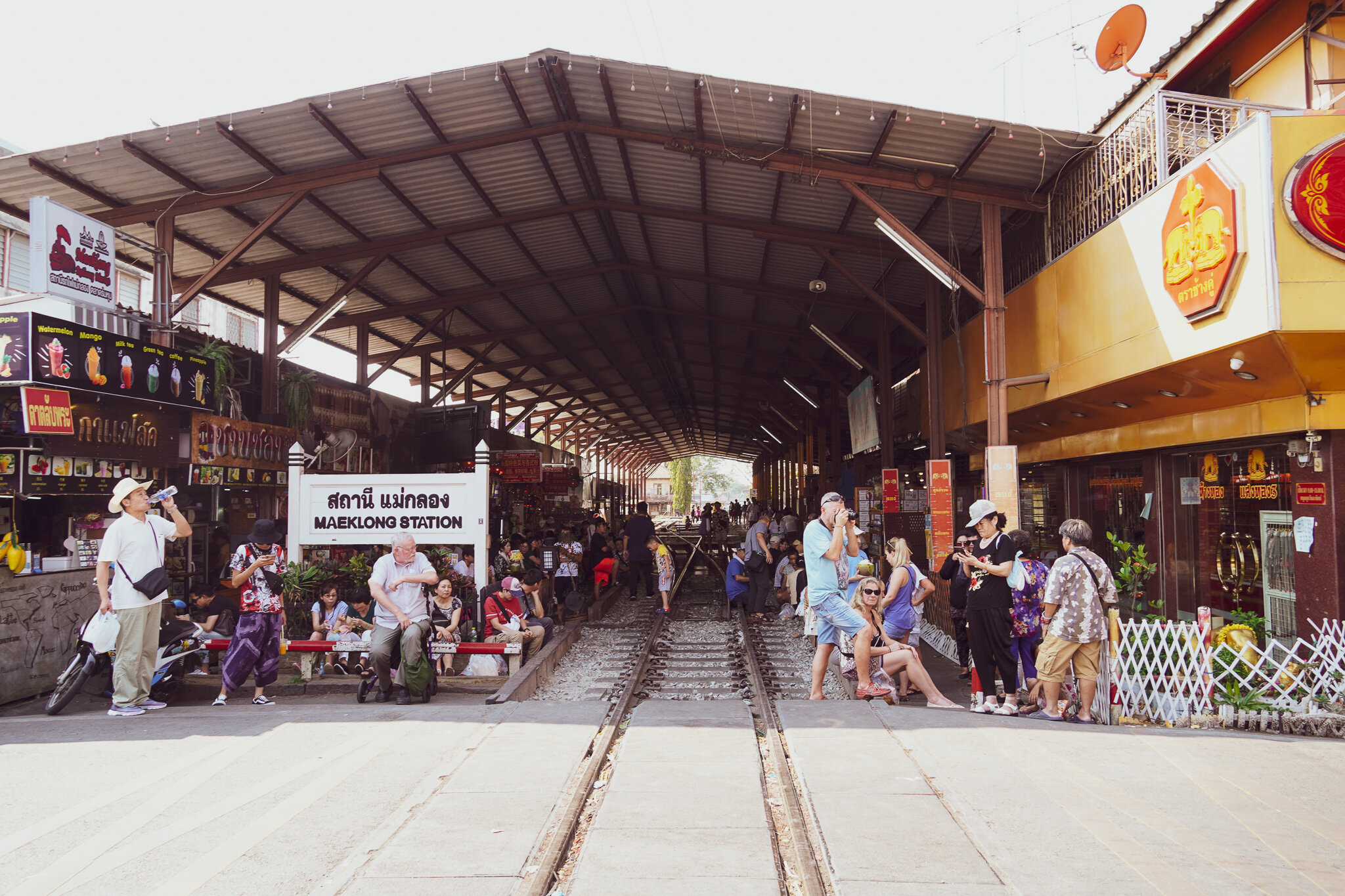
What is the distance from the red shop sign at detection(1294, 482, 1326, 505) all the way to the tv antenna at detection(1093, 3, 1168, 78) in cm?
575

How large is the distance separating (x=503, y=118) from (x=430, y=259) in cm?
543

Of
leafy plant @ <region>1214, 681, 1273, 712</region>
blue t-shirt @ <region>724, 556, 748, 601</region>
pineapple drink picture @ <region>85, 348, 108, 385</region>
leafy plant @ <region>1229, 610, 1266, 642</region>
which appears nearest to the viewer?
leafy plant @ <region>1214, 681, 1273, 712</region>

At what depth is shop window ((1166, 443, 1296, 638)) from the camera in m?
7.72

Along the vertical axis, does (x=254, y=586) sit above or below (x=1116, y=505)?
below

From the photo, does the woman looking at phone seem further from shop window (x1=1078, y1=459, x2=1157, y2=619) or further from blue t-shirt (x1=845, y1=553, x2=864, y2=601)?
shop window (x1=1078, y1=459, x2=1157, y2=619)

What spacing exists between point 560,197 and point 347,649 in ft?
28.4

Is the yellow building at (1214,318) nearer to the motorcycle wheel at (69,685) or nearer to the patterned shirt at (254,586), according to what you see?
the patterned shirt at (254,586)

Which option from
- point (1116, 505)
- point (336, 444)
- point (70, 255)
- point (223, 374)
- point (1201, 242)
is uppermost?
point (70, 255)

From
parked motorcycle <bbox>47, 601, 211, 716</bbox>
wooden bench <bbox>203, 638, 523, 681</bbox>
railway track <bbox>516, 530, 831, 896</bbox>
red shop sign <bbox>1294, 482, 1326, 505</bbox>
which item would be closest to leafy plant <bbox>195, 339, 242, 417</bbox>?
parked motorcycle <bbox>47, 601, 211, 716</bbox>

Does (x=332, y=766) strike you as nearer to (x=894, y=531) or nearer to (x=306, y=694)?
(x=306, y=694)

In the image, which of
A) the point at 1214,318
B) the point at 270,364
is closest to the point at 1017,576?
the point at 1214,318

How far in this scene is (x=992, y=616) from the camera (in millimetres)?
6492

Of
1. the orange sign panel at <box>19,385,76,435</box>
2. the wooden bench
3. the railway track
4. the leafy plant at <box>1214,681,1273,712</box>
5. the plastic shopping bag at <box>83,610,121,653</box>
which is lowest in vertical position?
the railway track

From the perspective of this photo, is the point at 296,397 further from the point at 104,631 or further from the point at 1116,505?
the point at 1116,505
